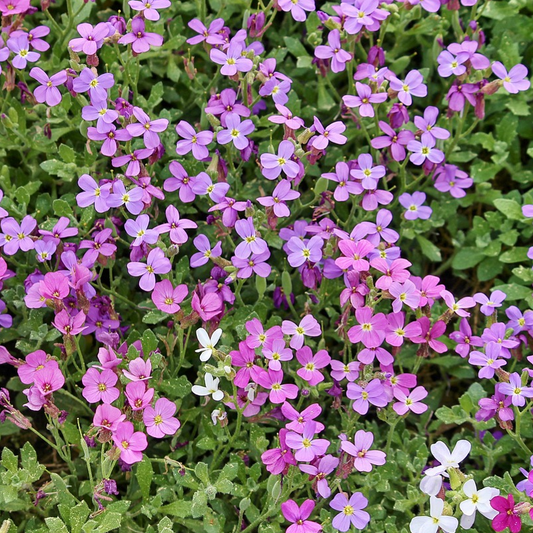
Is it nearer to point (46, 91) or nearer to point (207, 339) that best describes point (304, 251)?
point (207, 339)

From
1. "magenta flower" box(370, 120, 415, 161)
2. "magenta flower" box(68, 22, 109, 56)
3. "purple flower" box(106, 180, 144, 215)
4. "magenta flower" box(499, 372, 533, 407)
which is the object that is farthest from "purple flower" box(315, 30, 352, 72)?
"magenta flower" box(499, 372, 533, 407)

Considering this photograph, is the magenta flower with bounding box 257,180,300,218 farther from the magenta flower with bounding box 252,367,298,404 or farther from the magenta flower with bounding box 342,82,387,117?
the magenta flower with bounding box 252,367,298,404

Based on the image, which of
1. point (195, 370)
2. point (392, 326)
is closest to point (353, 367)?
point (392, 326)

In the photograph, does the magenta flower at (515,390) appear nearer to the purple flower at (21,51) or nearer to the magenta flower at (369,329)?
the magenta flower at (369,329)

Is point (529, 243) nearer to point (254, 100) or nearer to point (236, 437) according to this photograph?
point (254, 100)

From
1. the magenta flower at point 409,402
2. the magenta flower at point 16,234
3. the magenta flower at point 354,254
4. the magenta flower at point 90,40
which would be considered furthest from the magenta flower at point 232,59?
the magenta flower at point 409,402
